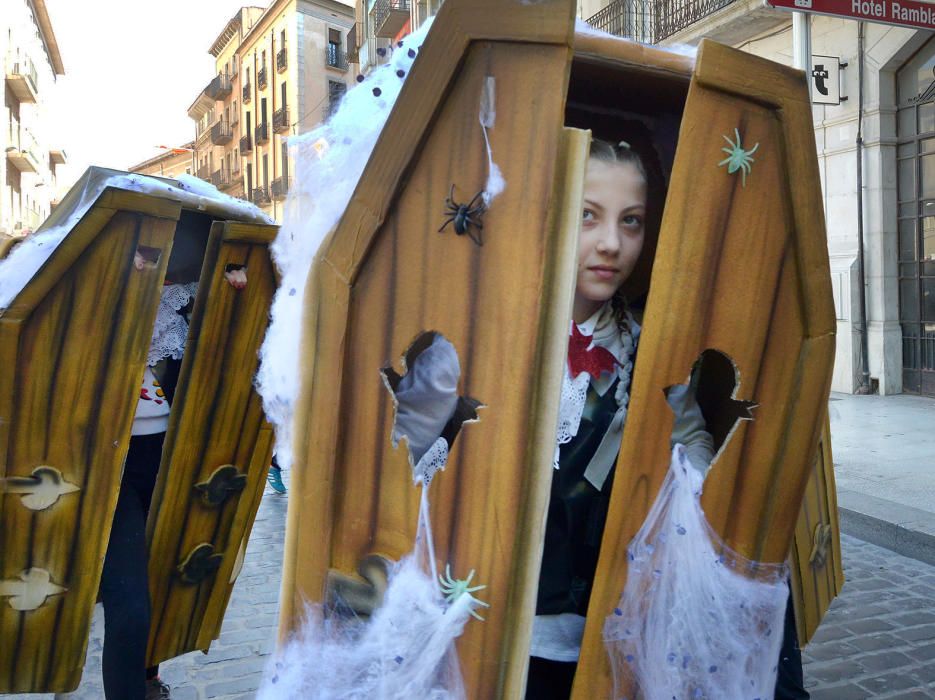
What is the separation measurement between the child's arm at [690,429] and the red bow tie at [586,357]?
0.15 metres

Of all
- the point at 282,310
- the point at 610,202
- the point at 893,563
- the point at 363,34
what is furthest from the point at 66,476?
the point at 363,34

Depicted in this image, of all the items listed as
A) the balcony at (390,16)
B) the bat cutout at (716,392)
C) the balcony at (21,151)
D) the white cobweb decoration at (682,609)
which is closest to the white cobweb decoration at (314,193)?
the white cobweb decoration at (682,609)

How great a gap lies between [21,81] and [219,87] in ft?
56.6

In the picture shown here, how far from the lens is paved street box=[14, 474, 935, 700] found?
2.88 metres

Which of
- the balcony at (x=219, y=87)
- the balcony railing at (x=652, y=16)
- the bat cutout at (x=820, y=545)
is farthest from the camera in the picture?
the balcony at (x=219, y=87)

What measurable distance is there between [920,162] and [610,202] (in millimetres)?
8254

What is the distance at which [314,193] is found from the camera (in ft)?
4.24

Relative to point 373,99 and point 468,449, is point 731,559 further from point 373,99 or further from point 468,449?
point 373,99

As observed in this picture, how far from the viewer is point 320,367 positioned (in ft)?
4.01

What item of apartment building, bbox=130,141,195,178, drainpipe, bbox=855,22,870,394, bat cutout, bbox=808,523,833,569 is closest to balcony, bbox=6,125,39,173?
apartment building, bbox=130,141,195,178

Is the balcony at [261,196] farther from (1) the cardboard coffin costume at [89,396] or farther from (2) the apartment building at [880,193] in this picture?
(1) the cardboard coffin costume at [89,396]

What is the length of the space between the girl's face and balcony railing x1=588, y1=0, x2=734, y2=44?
31.9ft

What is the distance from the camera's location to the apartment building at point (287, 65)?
33.4 metres

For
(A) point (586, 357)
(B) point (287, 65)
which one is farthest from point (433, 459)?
(B) point (287, 65)
